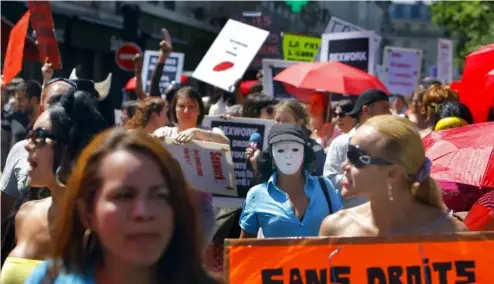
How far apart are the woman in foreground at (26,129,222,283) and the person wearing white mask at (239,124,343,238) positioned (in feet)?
10.4

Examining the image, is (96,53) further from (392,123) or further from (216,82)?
(392,123)

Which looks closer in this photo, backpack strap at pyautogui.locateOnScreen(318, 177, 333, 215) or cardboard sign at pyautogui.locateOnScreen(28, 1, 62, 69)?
backpack strap at pyautogui.locateOnScreen(318, 177, 333, 215)

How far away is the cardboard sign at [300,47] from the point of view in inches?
707

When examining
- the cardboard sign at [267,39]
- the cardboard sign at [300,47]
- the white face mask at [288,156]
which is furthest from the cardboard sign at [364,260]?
the cardboard sign at [267,39]

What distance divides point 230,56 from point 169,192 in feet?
34.3

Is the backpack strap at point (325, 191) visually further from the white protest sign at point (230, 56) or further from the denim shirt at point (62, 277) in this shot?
the white protest sign at point (230, 56)

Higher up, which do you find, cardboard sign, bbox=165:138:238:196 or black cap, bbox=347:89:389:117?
black cap, bbox=347:89:389:117

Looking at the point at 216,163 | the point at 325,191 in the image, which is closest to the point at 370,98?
the point at 216,163

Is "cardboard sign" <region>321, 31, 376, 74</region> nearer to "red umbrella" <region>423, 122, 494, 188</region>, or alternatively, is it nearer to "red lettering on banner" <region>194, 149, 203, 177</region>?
"red lettering on banner" <region>194, 149, 203, 177</region>

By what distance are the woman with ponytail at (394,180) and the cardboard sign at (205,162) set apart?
355 centimetres

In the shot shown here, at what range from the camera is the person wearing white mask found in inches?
245

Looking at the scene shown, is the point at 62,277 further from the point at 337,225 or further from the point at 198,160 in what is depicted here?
the point at 198,160

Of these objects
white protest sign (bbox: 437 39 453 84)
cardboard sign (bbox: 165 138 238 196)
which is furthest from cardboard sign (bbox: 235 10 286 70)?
cardboard sign (bbox: 165 138 238 196)

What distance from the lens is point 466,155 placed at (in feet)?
18.4
